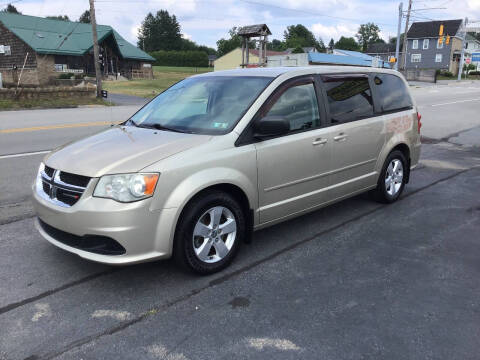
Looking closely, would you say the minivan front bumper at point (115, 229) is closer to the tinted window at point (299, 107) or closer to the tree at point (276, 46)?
the tinted window at point (299, 107)

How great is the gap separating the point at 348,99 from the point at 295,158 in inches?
47.7

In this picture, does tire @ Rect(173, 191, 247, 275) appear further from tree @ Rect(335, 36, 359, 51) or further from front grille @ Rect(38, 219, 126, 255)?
tree @ Rect(335, 36, 359, 51)

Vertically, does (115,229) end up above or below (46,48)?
below

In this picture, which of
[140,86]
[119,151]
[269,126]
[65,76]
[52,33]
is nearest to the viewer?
[119,151]

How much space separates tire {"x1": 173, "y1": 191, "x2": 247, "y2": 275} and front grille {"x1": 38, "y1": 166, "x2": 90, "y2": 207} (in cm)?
81

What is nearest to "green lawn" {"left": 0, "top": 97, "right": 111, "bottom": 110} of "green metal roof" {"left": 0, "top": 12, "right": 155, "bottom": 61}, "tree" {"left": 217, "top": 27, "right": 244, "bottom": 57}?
"green metal roof" {"left": 0, "top": 12, "right": 155, "bottom": 61}

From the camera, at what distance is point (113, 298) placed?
337 centimetres

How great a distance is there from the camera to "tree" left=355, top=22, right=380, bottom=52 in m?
132

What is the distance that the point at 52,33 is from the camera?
41.9 meters

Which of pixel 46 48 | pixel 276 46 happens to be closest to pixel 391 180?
pixel 46 48

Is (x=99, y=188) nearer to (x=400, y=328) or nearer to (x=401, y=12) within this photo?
(x=400, y=328)

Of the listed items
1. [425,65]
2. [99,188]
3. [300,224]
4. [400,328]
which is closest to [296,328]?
[400,328]

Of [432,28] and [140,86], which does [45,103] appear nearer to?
[140,86]

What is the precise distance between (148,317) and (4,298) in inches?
45.7
